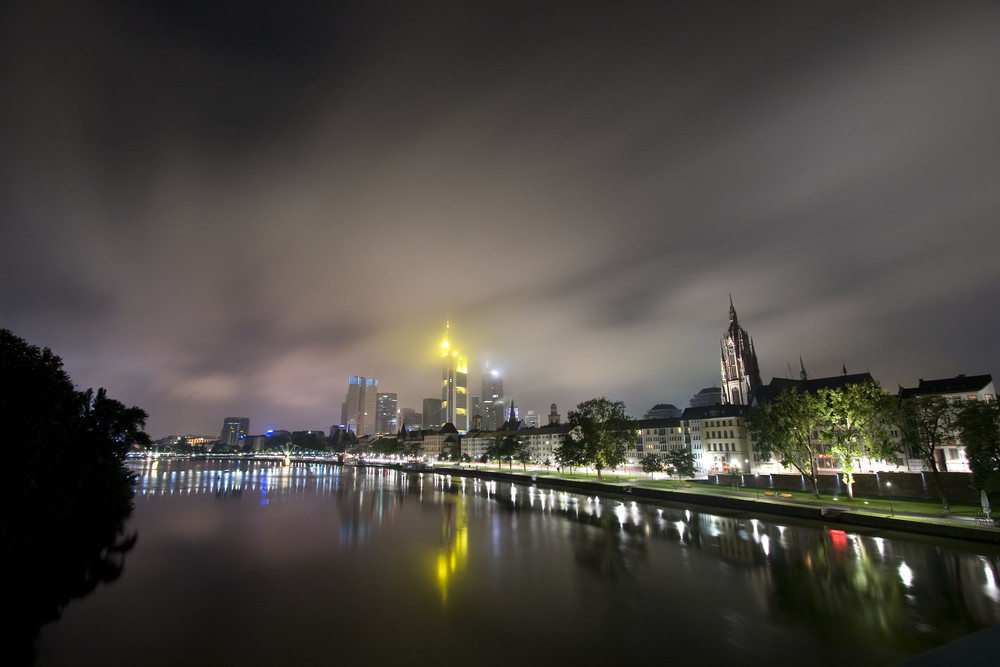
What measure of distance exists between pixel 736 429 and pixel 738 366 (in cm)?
6963

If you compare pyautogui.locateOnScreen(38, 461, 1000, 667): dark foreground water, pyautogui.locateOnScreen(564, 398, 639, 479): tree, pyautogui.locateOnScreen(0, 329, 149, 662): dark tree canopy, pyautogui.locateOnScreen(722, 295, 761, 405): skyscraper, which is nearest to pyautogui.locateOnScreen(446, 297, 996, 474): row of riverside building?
pyautogui.locateOnScreen(722, 295, 761, 405): skyscraper

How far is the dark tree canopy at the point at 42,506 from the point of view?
22766mm

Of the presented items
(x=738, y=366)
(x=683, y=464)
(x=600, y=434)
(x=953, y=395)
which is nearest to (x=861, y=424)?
(x=683, y=464)

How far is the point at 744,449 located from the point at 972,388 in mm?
34697

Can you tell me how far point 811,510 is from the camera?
39.1 metres

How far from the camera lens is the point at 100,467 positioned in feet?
160

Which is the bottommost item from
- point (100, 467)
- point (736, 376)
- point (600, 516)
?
point (600, 516)

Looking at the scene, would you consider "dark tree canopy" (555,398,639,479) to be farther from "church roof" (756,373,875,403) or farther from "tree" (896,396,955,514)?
"tree" (896,396,955,514)

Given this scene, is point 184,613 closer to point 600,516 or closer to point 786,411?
point 600,516

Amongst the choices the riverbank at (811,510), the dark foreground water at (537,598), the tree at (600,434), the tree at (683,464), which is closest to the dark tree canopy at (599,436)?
the tree at (600,434)

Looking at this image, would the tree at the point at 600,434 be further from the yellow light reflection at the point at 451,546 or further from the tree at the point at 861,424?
the tree at the point at 861,424

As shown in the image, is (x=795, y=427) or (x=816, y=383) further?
(x=816, y=383)

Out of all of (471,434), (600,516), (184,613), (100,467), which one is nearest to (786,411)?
(600,516)

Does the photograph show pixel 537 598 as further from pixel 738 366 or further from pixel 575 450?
pixel 738 366
